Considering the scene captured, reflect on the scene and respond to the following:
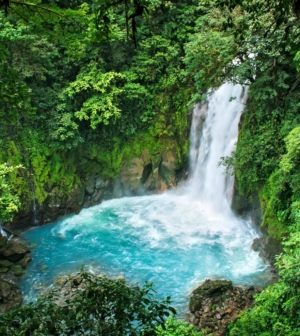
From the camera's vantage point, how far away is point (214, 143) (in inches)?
534

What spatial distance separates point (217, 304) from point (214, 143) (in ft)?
22.4

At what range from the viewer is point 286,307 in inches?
227

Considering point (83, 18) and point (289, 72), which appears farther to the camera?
point (289, 72)

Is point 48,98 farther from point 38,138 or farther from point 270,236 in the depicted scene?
point 270,236

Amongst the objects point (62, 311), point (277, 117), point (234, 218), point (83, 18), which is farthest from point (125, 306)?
point (234, 218)

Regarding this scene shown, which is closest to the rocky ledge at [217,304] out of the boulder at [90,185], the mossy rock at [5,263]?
the mossy rock at [5,263]

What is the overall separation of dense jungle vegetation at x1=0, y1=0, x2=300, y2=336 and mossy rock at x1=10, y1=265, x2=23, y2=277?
163cm

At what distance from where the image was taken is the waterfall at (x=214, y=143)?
1277cm

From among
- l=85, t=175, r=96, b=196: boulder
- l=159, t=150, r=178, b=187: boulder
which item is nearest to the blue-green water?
l=85, t=175, r=96, b=196: boulder

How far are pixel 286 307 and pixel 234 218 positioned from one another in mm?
6858

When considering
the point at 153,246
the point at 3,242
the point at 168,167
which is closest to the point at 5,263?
the point at 3,242

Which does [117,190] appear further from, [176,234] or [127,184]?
[176,234]

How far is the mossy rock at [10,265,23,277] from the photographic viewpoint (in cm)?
1025

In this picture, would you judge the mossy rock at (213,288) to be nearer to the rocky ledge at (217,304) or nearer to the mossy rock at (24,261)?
the rocky ledge at (217,304)
